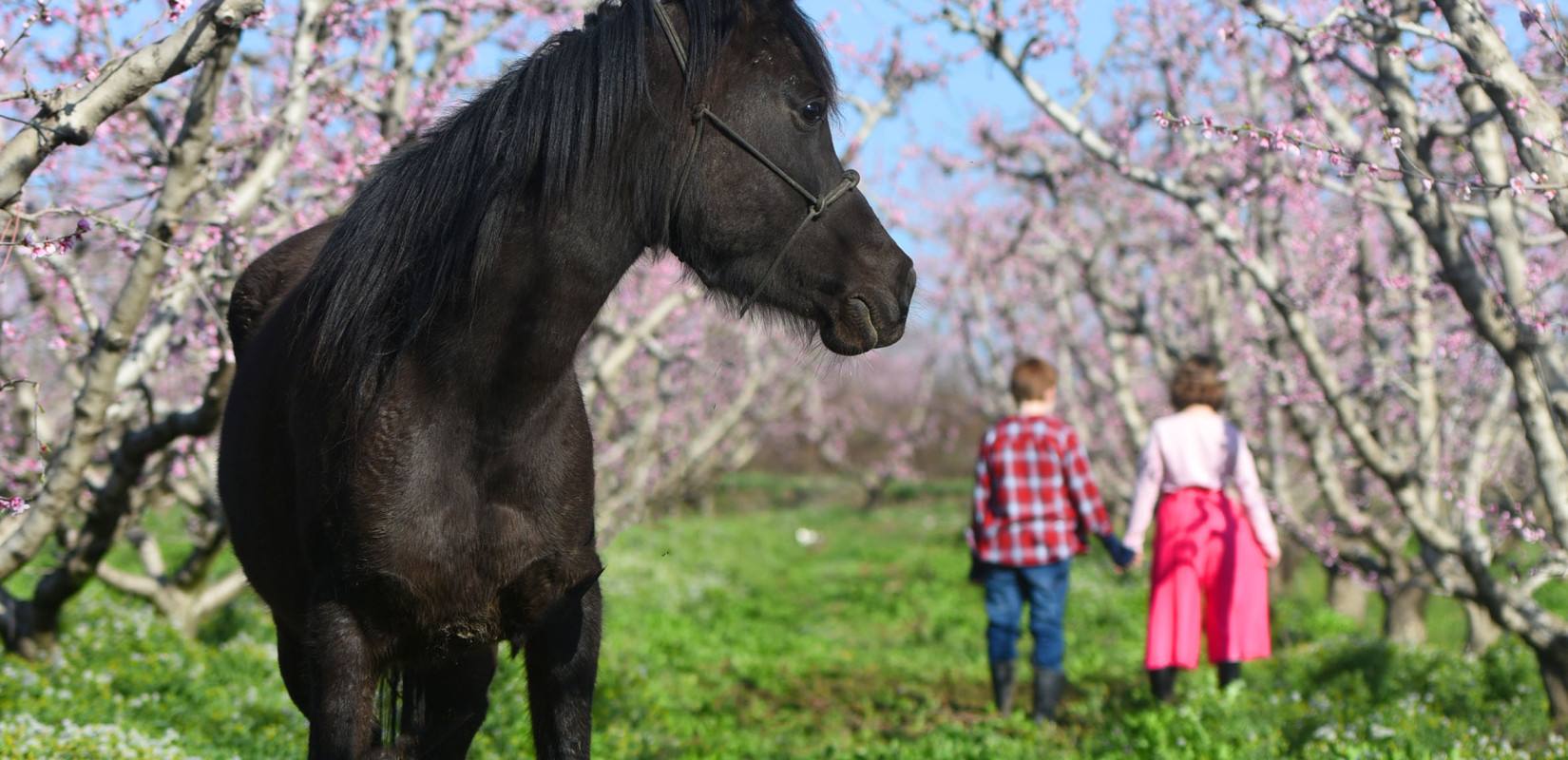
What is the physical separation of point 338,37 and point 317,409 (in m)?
4.07

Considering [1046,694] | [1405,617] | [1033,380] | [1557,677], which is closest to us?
[1557,677]

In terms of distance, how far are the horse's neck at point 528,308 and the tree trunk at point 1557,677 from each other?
4.91 meters

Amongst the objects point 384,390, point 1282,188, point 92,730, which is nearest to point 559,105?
point 384,390

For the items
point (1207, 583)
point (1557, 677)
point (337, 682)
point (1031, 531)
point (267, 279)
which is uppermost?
point (267, 279)

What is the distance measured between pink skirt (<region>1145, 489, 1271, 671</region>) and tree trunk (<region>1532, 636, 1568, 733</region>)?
133cm

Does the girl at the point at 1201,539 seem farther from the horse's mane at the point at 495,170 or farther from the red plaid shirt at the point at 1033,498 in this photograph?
the horse's mane at the point at 495,170

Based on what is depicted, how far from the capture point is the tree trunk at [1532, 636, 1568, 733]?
545 cm

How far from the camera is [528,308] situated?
8.86 ft

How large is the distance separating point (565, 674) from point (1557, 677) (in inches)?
188

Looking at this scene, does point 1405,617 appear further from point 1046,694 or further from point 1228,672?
point 1046,694

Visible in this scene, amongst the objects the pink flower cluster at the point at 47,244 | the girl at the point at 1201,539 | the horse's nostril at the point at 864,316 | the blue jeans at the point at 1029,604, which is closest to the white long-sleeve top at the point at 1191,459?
the girl at the point at 1201,539

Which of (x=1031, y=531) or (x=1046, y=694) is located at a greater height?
(x=1031, y=531)

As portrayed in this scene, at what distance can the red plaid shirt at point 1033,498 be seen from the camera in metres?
6.83

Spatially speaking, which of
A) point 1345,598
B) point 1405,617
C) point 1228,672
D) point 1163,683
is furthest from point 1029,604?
point 1345,598
